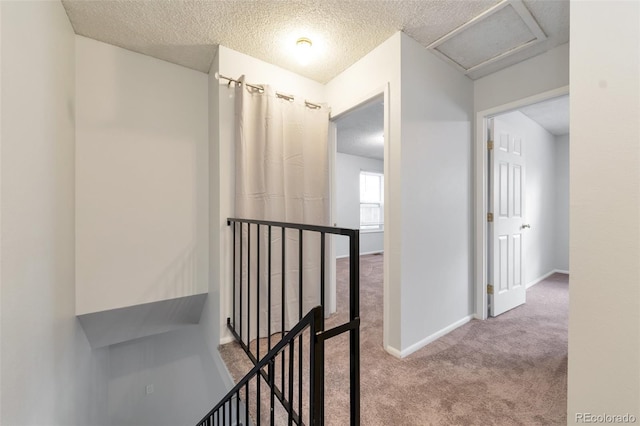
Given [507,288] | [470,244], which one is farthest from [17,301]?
[507,288]

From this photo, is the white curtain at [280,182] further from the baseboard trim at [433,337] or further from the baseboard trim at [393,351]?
the baseboard trim at [433,337]

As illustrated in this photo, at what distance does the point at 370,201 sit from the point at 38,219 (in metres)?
5.67

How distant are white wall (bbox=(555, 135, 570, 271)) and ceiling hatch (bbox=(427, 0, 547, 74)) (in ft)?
11.1

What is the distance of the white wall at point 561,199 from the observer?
4203mm

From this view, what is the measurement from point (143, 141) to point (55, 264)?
3.62 feet

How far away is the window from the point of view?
20.1 feet

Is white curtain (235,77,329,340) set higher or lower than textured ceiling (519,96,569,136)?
lower

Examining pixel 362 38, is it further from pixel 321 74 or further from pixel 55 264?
pixel 55 264

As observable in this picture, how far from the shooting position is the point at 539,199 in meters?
3.89

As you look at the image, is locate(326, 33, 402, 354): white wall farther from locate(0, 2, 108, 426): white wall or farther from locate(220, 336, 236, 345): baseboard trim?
locate(0, 2, 108, 426): white wall

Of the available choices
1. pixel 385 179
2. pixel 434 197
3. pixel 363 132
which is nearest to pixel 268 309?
pixel 385 179

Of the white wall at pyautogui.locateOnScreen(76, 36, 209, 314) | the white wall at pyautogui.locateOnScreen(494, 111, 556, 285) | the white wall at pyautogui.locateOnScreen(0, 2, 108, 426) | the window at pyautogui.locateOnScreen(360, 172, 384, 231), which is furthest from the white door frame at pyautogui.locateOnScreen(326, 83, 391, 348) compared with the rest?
the window at pyautogui.locateOnScreen(360, 172, 384, 231)

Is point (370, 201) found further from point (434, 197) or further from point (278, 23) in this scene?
point (278, 23)

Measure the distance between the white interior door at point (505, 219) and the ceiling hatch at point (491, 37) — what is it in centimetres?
63
